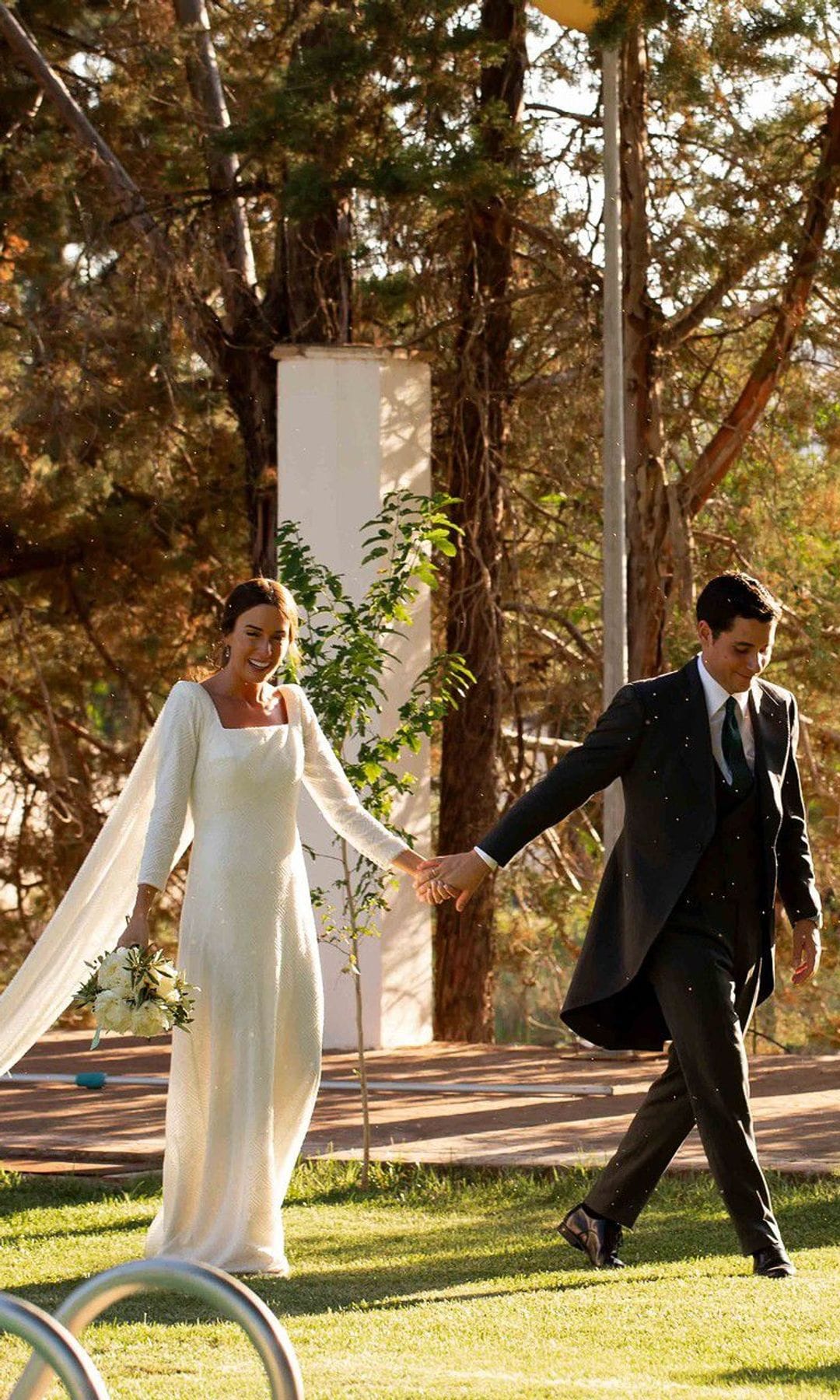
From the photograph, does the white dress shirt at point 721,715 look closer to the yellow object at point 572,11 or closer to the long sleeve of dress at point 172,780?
the long sleeve of dress at point 172,780

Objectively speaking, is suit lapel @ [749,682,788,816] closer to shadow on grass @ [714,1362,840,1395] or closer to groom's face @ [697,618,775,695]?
groom's face @ [697,618,775,695]

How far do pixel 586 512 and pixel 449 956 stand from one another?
322 cm

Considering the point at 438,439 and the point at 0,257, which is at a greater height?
the point at 0,257

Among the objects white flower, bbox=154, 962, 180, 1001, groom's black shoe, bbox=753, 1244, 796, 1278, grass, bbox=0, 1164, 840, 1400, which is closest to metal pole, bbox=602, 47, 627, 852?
grass, bbox=0, 1164, 840, 1400

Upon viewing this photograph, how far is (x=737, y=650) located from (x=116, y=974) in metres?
1.87

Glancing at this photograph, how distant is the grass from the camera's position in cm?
461

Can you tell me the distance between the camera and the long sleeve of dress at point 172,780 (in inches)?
235

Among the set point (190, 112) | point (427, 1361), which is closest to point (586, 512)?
point (190, 112)

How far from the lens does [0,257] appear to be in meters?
14.0

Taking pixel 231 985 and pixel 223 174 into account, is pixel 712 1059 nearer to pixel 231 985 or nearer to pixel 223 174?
pixel 231 985

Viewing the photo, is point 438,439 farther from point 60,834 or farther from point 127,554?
point 60,834

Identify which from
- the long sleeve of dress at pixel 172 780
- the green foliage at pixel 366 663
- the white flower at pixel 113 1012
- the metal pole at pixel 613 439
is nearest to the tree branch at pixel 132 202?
the metal pole at pixel 613 439

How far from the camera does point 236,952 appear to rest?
6.00m

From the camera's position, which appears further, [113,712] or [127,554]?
[113,712]
